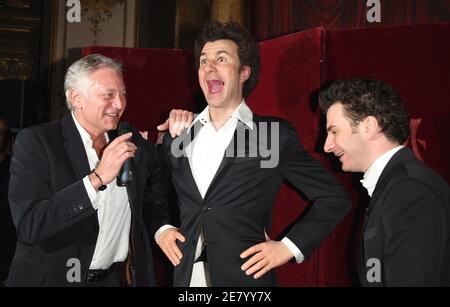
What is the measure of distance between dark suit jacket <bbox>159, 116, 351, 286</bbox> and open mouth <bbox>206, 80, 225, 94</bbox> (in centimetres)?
24

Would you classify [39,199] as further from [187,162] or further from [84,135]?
[187,162]

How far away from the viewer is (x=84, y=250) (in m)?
2.08

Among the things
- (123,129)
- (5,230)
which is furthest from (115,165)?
(5,230)

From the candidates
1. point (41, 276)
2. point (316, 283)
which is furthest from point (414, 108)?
point (41, 276)

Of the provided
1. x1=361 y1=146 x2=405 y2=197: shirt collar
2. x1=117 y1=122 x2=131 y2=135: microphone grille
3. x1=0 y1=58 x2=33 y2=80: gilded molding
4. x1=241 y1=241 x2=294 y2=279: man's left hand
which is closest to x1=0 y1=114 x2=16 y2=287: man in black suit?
x1=117 y1=122 x2=131 y2=135: microphone grille

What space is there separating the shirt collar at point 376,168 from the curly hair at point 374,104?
0.07 meters

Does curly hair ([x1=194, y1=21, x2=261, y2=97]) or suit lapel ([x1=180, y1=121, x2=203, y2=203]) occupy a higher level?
curly hair ([x1=194, y1=21, x2=261, y2=97])

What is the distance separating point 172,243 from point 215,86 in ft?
2.12

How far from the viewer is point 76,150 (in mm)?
2160

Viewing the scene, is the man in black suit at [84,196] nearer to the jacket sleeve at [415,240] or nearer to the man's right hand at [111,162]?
the man's right hand at [111,162]

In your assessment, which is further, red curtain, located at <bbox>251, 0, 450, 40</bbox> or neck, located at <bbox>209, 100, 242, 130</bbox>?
red curtain, located at <bbox>251, 0, 450, 40</bbox>

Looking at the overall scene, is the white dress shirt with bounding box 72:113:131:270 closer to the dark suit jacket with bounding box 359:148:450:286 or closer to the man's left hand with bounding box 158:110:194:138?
the man's left hand with bounding box 158:110:194:138

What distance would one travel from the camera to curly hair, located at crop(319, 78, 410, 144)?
1.98 meters
